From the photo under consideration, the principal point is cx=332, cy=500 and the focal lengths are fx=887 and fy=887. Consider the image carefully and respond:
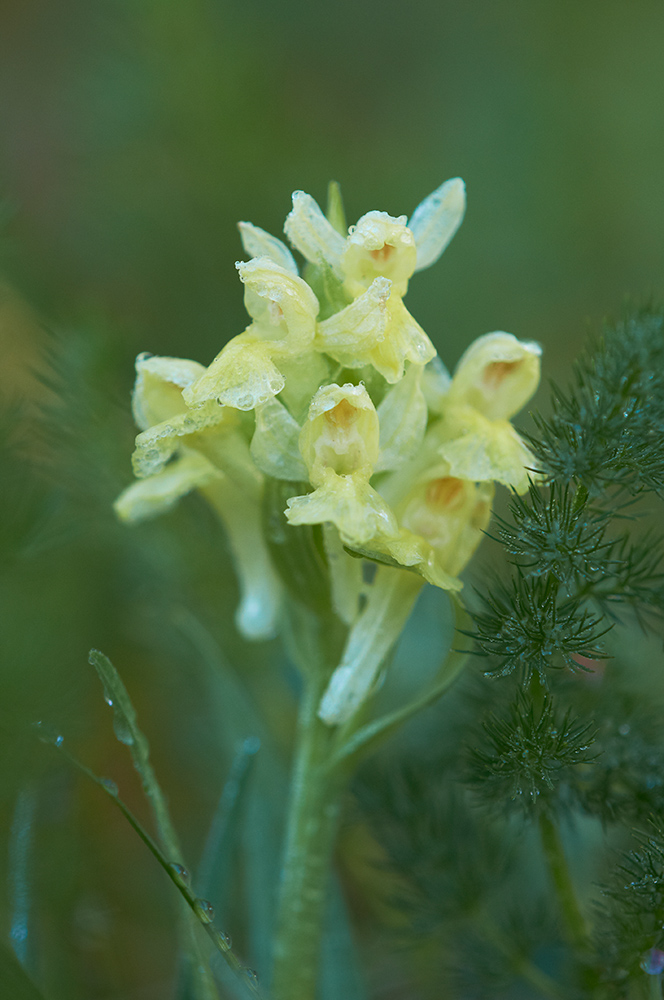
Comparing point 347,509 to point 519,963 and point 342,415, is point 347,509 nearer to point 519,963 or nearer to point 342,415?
point 342,415

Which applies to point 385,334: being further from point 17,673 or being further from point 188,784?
point 188,784

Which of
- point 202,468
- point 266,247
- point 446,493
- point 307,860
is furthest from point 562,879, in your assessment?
point 266,247

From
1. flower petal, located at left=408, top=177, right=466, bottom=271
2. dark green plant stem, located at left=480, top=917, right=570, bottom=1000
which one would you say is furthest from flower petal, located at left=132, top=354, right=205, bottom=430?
dark green plant stem, located at left=480, top=917, right=570, bottom=1000

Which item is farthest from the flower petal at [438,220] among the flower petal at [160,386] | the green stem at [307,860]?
the green stem at [307,860]

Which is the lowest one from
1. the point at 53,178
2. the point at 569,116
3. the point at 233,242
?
the point at 569,116

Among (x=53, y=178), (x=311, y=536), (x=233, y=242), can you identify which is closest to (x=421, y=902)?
(x=311, y=536)

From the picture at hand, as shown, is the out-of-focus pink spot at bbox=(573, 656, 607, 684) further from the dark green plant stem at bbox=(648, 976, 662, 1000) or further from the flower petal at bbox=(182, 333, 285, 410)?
the flower petal at bbox=(182, 333, 285, 410)

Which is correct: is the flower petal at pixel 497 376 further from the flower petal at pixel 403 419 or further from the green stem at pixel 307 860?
the green stem at pixel 307 860
